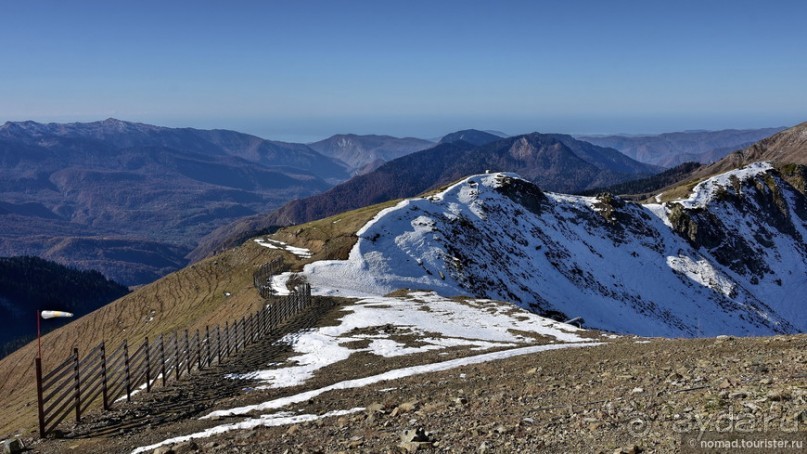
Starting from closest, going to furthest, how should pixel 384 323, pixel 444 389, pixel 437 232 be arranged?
pixel 444 389 → pixel 384 323 → pixel 437 232

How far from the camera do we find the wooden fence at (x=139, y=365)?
18266 mm

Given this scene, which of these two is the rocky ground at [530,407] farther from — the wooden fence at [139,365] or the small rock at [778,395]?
the wooden fence at [139,365]

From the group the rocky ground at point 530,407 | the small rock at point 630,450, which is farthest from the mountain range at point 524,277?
the small rock at point 630,450

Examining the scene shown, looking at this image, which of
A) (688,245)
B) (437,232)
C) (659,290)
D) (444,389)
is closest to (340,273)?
(437,232)

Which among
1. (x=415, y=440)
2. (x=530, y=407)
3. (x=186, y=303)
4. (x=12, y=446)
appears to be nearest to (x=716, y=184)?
(x=186, y=303)

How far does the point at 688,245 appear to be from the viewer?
109812 mm

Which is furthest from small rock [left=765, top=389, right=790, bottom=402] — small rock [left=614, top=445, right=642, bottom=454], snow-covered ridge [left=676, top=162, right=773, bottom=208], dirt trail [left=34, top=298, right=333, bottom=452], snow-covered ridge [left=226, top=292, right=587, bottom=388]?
snow-covered ridge [left=676, top=162, right=773, bottom=208]

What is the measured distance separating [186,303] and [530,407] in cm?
5517

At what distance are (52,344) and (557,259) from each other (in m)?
67.1

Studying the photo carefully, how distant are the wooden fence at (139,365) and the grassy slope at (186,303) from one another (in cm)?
1062

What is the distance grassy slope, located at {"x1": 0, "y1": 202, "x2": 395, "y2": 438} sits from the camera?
160 feet

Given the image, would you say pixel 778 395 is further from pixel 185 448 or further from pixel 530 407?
pixel 185 448

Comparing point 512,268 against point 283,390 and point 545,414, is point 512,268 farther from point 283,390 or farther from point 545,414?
point 545,414

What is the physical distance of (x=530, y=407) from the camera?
43.0ft
